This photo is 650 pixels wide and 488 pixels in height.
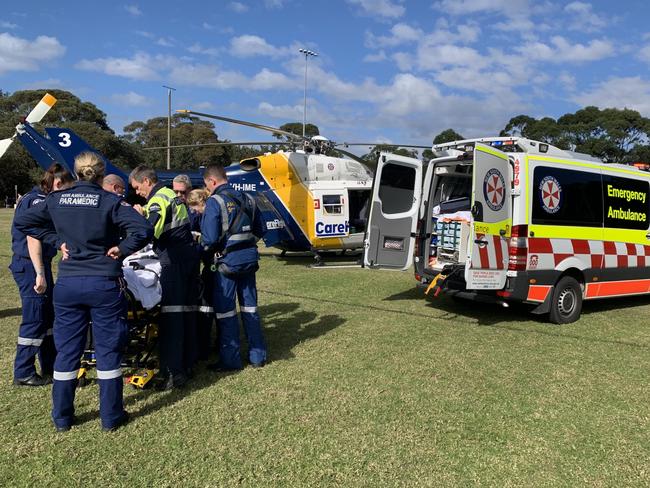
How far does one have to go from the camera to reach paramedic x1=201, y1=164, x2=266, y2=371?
4297mm

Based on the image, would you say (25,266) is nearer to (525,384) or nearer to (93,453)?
(93,453)

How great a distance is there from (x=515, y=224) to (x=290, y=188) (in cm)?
645

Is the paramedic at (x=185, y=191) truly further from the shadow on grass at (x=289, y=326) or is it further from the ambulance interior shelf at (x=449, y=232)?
the ambulance interior shelf at (x=449, y=232)

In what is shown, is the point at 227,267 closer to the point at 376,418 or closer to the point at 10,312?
the point at 376,418

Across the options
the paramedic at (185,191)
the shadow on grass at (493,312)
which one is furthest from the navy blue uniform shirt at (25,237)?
the shadow on grass at (493,312)

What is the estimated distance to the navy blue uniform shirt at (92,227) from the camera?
3107 mm

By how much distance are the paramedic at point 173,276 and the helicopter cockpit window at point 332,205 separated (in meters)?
7.64

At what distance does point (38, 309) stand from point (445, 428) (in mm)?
3355

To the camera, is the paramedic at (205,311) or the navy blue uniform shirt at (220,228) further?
the paramedic at (205,311)

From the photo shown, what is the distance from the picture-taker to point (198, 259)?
427cm

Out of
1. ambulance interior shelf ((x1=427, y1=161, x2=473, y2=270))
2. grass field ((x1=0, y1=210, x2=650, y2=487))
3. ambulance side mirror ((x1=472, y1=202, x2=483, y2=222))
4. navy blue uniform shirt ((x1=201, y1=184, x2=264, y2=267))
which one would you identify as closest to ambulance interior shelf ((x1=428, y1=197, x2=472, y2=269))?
ambulance interior shelf ((x1=427, y1=161, x2=473, y2=270))

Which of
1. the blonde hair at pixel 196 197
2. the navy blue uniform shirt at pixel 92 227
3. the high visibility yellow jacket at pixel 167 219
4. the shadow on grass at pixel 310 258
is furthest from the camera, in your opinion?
the shadow on grass at pixel 310 258

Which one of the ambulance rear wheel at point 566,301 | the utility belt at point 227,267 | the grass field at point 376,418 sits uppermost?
the utility belt at point 227,267

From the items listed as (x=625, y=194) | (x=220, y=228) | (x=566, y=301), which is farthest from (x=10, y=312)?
(x=625, y=194)
